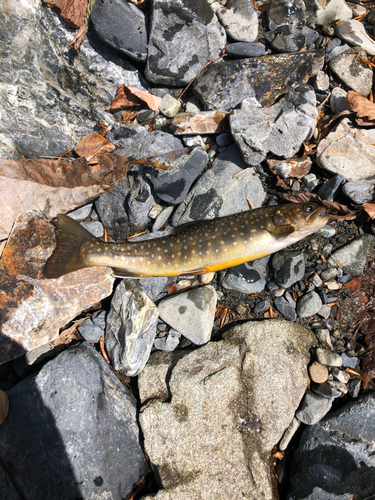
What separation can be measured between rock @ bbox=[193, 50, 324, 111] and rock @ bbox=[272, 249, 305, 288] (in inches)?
100

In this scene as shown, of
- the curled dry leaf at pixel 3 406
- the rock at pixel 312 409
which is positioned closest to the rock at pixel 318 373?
the rock at pixel 312 409

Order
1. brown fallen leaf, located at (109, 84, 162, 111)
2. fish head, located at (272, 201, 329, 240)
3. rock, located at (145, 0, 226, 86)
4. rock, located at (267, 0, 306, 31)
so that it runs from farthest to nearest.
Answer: brown fallen leaf, located at (109, 84, 162, 111) → rock, located at (267, 0, 306, 31) → rock, located at (145, 0, 226, 86) → fish head, located at (272, 201, 329, 240)

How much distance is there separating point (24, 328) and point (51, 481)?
75.4 inches

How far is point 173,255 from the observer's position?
186 inches

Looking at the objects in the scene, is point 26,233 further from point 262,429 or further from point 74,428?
point 262,429

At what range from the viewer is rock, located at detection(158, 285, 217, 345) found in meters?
4.73

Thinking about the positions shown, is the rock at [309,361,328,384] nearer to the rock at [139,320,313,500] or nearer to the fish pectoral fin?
the rock at [139,320,313,500]

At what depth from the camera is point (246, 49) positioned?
17.8 feet

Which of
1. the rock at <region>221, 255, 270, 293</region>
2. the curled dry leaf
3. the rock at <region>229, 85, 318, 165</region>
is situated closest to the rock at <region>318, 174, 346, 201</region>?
the rock at <region>229, 85, 318, 165</region>

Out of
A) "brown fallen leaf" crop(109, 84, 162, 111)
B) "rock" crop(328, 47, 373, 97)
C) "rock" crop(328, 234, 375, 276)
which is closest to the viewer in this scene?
"rock" crop(328, 234, 375, 276)

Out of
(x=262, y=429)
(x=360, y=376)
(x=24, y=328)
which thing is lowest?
(x=360, y=376)

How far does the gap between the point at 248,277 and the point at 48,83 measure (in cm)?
421

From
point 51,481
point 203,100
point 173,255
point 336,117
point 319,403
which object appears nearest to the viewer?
point 51,481

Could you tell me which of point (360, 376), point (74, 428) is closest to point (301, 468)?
point (360, 376)
